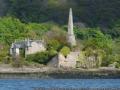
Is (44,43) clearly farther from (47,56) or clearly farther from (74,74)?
(74,74)

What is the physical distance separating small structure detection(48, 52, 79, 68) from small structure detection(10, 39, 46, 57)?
3896 mm

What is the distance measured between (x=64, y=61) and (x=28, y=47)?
6.46m

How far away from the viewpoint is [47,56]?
10194 cm

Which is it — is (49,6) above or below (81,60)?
above

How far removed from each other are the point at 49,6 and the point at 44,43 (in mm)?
Result: 60829

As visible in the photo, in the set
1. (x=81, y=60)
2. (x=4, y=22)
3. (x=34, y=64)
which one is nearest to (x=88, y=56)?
(x=81, y=60)

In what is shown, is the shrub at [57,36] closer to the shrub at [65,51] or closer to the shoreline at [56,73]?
the shrub at [65,51]

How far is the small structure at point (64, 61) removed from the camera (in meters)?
102

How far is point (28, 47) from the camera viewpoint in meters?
107

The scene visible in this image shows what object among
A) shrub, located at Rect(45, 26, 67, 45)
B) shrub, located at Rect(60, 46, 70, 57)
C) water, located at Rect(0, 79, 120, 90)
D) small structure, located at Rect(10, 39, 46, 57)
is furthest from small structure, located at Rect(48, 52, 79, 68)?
water, located at Rect(0, 79, 120, 90)

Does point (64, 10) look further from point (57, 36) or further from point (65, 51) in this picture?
point (65, 51)

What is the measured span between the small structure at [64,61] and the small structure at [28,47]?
153 inches

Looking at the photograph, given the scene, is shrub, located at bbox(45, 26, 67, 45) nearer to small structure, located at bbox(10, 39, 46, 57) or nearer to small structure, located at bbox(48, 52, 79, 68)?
small structure, located at bbox(10, 39, 46, 57)

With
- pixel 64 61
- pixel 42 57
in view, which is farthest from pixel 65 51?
pixel 42 57
